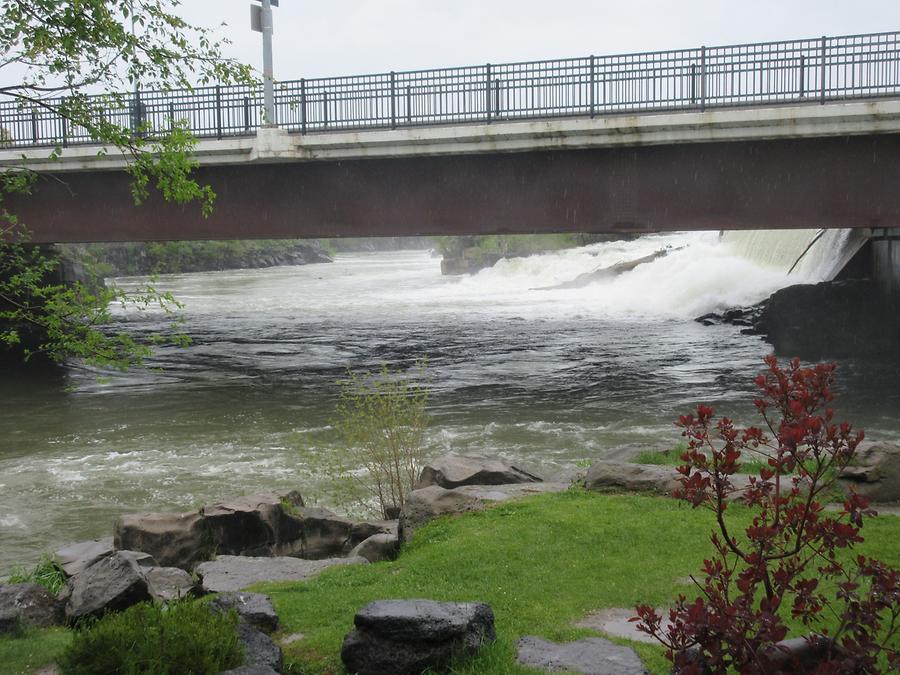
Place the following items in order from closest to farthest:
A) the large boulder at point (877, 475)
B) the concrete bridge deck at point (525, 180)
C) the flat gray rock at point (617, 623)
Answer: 1. the flat gray rock at point (617, 623)
2. the large boulder at point (877, 475)
3. the concrete bridge deck at point (525, 180)

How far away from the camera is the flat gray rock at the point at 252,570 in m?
8.12

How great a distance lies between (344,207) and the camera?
2136 cm

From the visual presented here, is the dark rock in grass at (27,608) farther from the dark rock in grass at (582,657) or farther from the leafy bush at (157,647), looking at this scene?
the dark rock in grass at (582,657)

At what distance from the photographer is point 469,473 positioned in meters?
11.2

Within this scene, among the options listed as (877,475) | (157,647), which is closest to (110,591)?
(157,647)

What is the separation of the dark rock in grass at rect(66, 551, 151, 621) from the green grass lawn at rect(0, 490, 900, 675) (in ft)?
0.95

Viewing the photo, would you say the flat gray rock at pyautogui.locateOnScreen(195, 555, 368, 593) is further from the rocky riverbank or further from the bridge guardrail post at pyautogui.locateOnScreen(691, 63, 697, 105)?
the rocky riverbank

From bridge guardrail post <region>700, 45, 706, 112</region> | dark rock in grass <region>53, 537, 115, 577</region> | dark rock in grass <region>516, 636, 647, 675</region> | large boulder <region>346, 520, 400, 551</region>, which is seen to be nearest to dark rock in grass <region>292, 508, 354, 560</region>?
large boulder <region>346, 520, 400, 551</region>

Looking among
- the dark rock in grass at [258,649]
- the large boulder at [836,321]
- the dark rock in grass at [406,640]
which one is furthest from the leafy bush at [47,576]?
the large boulder at [836,321]

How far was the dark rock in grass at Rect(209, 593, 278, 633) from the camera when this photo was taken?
20.5 feet

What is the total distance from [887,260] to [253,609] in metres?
24.7

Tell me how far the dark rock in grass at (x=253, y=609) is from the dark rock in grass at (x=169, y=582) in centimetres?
170

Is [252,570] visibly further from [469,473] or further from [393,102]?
[393,102]

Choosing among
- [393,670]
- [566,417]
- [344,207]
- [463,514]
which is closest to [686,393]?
[566,417]
